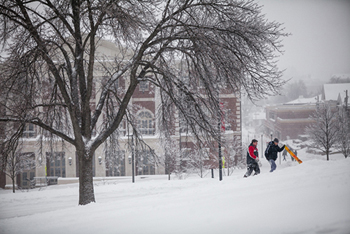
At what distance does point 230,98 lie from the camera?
27.3 meters

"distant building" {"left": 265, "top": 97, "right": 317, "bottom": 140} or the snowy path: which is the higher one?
"distant building" {"left": 265, "top": 97, "right": 317, "bottom": 140}

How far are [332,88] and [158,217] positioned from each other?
197 feet

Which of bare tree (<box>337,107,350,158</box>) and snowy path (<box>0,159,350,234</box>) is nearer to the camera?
snowy path (<box>0,159,350,234</box>)

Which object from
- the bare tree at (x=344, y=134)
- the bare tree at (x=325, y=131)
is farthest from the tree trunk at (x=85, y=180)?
the bare tree at (x=344, y=134)

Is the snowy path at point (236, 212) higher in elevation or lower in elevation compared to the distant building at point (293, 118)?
lower

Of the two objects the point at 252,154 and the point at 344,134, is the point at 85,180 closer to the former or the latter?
the point at 252,154

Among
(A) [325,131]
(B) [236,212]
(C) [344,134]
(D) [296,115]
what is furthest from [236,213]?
(D) [296,115]

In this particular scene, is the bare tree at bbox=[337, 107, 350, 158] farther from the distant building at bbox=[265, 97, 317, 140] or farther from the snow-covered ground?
the snow-covered ground

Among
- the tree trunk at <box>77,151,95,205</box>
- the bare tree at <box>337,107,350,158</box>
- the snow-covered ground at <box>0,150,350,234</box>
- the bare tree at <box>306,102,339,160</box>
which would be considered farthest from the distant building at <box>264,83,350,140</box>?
the snow-covered ground at <box>0,150,350,234</box>

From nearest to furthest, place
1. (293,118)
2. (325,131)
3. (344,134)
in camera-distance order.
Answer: (325,131), (344,134), (293,118)

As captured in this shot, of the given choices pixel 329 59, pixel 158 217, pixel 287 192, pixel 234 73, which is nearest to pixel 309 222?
pixel 287 192

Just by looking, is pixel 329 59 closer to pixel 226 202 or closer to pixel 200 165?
pixel 200 165

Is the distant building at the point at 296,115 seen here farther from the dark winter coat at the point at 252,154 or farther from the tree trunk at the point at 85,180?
the tree trunk at the point at 85,180

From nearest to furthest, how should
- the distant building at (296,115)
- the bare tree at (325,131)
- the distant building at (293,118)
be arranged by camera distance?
the bare tree at (325,131) < the distant building at (296,115) < the distant building at (293,118)
